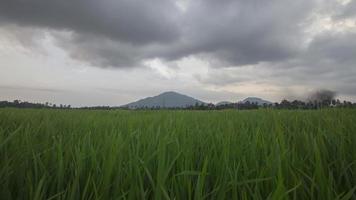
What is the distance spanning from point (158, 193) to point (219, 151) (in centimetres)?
106

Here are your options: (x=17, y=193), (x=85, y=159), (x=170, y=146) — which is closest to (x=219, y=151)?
(x=170, y=146)

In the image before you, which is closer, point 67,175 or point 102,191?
point 102,191

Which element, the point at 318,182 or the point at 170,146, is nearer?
the point at 318,182

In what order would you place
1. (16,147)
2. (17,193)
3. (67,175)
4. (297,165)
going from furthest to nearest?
(16,147), (297,165), (67,175), (17,193)

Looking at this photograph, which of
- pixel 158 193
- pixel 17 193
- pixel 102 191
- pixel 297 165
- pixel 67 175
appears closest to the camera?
pixel 158 193

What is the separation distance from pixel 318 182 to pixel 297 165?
1.00ft

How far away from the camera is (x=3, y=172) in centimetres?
128

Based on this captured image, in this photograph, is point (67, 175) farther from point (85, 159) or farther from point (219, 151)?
point (219, 151)

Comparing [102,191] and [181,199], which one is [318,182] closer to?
[181,199]

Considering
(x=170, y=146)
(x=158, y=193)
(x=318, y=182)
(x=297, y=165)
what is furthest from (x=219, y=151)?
(x=158, y=193)

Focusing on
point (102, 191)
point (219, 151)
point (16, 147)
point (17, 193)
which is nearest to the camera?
point (102, 191)

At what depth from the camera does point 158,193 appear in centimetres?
101

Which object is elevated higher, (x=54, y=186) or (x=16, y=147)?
(x=16, y=147)

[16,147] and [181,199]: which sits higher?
[16,147]
